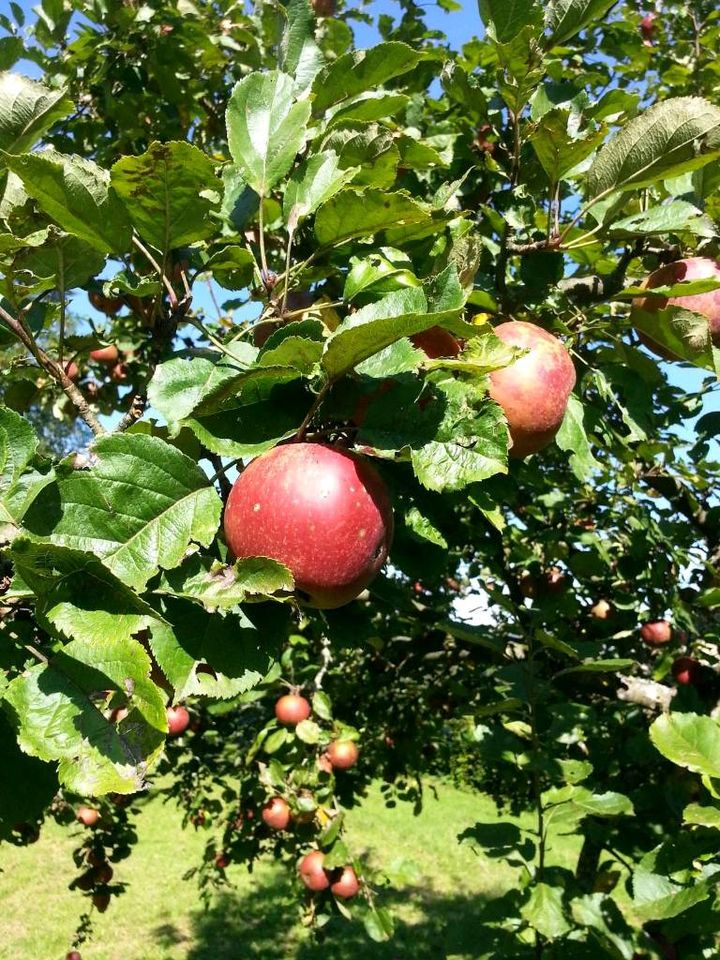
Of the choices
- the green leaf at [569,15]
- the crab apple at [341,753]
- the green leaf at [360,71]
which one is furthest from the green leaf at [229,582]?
the crab apple at [341,753]

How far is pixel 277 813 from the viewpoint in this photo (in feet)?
9.14

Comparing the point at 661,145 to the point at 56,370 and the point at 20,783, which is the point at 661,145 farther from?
the point at 20,783

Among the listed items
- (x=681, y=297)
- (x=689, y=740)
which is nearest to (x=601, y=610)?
(x=689, y=740)

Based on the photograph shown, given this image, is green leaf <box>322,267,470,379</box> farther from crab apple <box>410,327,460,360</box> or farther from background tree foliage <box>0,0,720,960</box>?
crab apple <box>410,327,460,360</box>

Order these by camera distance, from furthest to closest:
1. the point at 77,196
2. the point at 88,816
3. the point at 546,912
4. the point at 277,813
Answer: the point at 88,816
the point at 277,813
the point at 546,912
the point at 77,196

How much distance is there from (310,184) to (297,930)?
5.92m

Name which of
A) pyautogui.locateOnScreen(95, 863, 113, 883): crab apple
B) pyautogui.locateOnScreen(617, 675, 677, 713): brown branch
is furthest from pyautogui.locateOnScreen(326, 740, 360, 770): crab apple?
pyautogui.locateOnScreen(95, 863, 113, 883): crab apple

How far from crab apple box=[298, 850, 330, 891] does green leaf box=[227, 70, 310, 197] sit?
2.61m

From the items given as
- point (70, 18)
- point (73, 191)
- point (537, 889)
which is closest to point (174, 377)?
point (73, 191)

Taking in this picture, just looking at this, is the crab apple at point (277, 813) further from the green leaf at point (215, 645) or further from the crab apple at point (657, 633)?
the green leaf at point (215, 645)

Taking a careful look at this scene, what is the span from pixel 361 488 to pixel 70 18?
2.39m

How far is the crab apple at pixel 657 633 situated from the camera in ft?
9.77

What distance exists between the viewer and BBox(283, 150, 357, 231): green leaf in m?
1.12

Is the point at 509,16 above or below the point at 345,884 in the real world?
above
